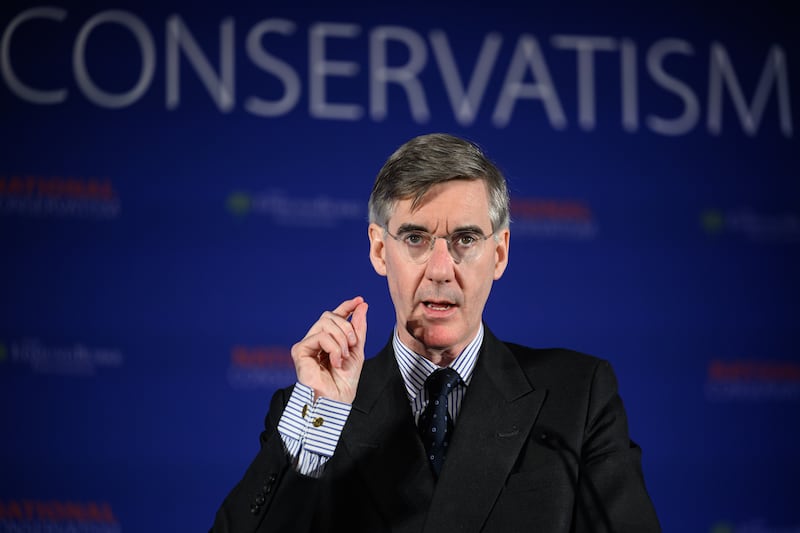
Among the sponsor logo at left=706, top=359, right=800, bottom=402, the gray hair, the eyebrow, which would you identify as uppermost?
the gray hair

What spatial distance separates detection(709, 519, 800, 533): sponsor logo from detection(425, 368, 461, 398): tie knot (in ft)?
7.41

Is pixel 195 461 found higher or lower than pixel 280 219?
lower

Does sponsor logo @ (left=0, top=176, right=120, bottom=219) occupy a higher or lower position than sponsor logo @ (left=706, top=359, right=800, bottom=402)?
higher

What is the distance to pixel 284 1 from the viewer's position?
3721mm

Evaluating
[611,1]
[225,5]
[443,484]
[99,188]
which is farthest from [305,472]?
[611,1]

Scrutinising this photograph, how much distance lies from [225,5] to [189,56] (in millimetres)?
250

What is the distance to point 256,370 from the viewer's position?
352 centimetres

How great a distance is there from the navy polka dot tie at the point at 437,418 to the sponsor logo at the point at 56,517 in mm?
1860

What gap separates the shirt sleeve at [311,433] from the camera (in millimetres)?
1707

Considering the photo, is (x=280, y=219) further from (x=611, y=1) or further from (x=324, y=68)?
(x=611, y=1)

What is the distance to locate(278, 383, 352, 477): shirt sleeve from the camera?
1.71 metres

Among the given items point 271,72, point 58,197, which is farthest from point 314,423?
point 271,72

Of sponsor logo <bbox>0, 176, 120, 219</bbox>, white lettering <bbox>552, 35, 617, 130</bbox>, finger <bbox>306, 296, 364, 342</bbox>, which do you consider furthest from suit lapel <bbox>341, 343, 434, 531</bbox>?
white lettering <bbox>552, 35, 617, 130</bbox>

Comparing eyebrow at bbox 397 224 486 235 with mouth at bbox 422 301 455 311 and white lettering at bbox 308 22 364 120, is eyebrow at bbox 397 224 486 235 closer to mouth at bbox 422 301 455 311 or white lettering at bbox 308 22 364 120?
mouth at bbox 422 301 455 311
